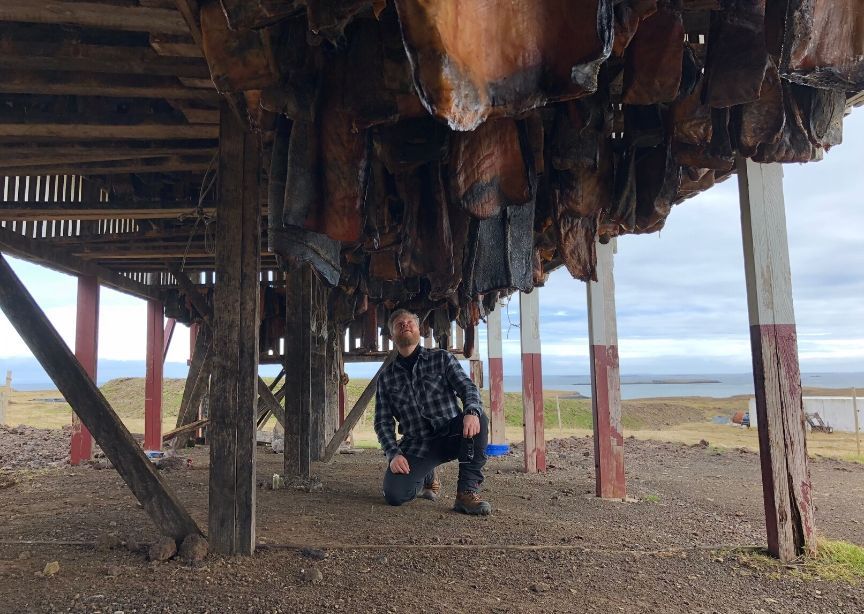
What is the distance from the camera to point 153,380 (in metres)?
10.3

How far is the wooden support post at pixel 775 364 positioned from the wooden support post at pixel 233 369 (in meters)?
3.17

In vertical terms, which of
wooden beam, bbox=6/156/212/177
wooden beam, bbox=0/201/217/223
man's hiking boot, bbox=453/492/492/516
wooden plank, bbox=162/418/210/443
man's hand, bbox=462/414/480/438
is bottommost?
man's hiking boot, bbox=453/492/492/516

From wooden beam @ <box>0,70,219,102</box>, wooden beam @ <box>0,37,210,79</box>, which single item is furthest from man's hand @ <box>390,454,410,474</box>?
wooden beam @ <box>0,37,210,79</box>

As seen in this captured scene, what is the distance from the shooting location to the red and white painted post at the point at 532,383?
8.77 meters

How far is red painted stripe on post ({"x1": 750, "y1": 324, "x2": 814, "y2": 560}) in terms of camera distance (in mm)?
3600

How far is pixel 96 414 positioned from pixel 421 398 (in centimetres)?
253

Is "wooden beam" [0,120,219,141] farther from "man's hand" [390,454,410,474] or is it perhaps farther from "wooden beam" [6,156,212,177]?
"man's hand" [390,454,410,474]

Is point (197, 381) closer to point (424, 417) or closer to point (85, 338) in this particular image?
point (85, 338)

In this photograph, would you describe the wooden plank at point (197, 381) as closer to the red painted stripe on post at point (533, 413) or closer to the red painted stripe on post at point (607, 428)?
the red painted stripe on post at point (533, 413)

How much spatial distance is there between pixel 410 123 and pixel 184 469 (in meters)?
6.66

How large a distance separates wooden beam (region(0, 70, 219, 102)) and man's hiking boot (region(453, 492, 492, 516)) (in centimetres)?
363

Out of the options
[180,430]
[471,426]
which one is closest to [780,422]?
[471,426]

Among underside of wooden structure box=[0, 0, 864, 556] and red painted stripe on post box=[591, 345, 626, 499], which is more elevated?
underside of wooden structure box=[0, 0, 864, 556]

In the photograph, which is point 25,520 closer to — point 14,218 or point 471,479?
point 14,218
